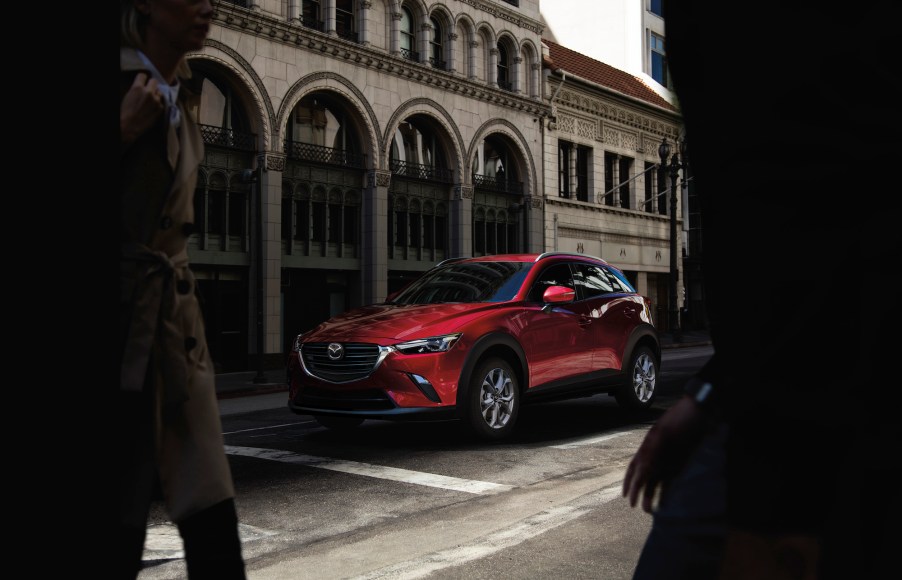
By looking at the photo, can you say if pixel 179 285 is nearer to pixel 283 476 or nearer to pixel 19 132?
pixel 19 132

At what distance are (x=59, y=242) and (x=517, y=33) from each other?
31035 millimetres

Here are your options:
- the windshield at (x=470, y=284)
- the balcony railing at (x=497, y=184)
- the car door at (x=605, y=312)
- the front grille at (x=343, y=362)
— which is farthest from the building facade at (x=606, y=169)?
the front grille at (x=343, y=362)

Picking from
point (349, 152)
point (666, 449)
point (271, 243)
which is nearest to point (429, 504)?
point (666, 449)

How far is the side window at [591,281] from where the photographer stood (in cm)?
1030

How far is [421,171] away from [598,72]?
1316cm

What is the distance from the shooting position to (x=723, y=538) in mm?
1272

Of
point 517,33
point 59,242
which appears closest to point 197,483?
point 59,242

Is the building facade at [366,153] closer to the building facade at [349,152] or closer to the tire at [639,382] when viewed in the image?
the building facade at [349,152]

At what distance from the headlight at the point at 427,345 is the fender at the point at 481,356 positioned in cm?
24

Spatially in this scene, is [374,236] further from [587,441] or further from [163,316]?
[163,316]

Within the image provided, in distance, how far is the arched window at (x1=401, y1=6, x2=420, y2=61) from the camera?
26750 mm

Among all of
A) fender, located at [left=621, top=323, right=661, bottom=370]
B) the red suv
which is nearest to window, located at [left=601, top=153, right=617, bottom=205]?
fender, located at [left=621, top=323, right=661, bottom=370]

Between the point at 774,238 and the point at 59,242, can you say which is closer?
the point at 774,238

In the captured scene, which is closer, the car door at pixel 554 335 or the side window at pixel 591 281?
the car door at pixel 554 335
